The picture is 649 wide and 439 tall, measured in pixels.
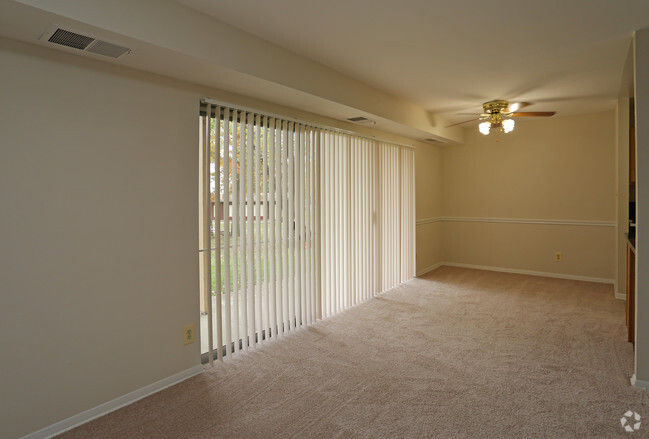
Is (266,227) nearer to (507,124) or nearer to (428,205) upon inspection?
(507,124)

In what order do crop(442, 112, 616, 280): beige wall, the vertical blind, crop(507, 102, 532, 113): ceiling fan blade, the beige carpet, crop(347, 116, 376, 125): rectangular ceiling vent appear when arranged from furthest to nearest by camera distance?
crop(442, 112, 616, 280): beige wall
crop(507, 102, 532, 113): ceiling fan blade
crop(347, 116, 376, 125): rectangular ceiling vent
the vertical blind
the beige carpet

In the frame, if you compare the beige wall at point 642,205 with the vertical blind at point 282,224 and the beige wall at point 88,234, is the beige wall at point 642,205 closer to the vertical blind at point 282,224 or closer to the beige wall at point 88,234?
the vertical blind at point 282,224

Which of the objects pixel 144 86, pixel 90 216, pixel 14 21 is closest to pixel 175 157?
pixel 144 86

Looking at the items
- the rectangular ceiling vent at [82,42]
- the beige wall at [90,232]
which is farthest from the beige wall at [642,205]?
the rectangular ceiling vent at [82,42]

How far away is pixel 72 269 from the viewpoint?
2.20 m

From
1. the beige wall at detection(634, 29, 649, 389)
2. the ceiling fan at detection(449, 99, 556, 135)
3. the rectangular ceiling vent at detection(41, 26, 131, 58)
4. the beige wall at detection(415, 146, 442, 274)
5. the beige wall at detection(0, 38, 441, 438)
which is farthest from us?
the beige wall at detection(415, 146, 442, 274)

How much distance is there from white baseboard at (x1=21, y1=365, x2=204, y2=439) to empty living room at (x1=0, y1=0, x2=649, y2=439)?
0.02 metres

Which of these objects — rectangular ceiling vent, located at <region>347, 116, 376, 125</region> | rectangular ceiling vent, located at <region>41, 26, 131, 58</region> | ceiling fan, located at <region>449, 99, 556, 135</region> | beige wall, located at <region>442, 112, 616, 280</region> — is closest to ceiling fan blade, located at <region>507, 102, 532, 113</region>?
ceiling fan, located at <region>449, 99, 556, 135</region>

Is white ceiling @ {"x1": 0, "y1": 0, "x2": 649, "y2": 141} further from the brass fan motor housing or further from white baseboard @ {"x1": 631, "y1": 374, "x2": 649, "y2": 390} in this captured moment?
white baseboard @ {"x1": 631, "y1": 374, "x2": 649, "y2": 390}

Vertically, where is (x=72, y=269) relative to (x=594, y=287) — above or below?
above

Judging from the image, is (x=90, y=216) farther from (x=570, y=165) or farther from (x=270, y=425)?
(x=570, y=165)

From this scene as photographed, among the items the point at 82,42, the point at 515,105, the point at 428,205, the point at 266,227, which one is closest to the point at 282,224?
the point at 266,227

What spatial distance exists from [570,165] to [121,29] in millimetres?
6042

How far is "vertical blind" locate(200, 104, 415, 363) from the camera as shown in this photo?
9.76ft
